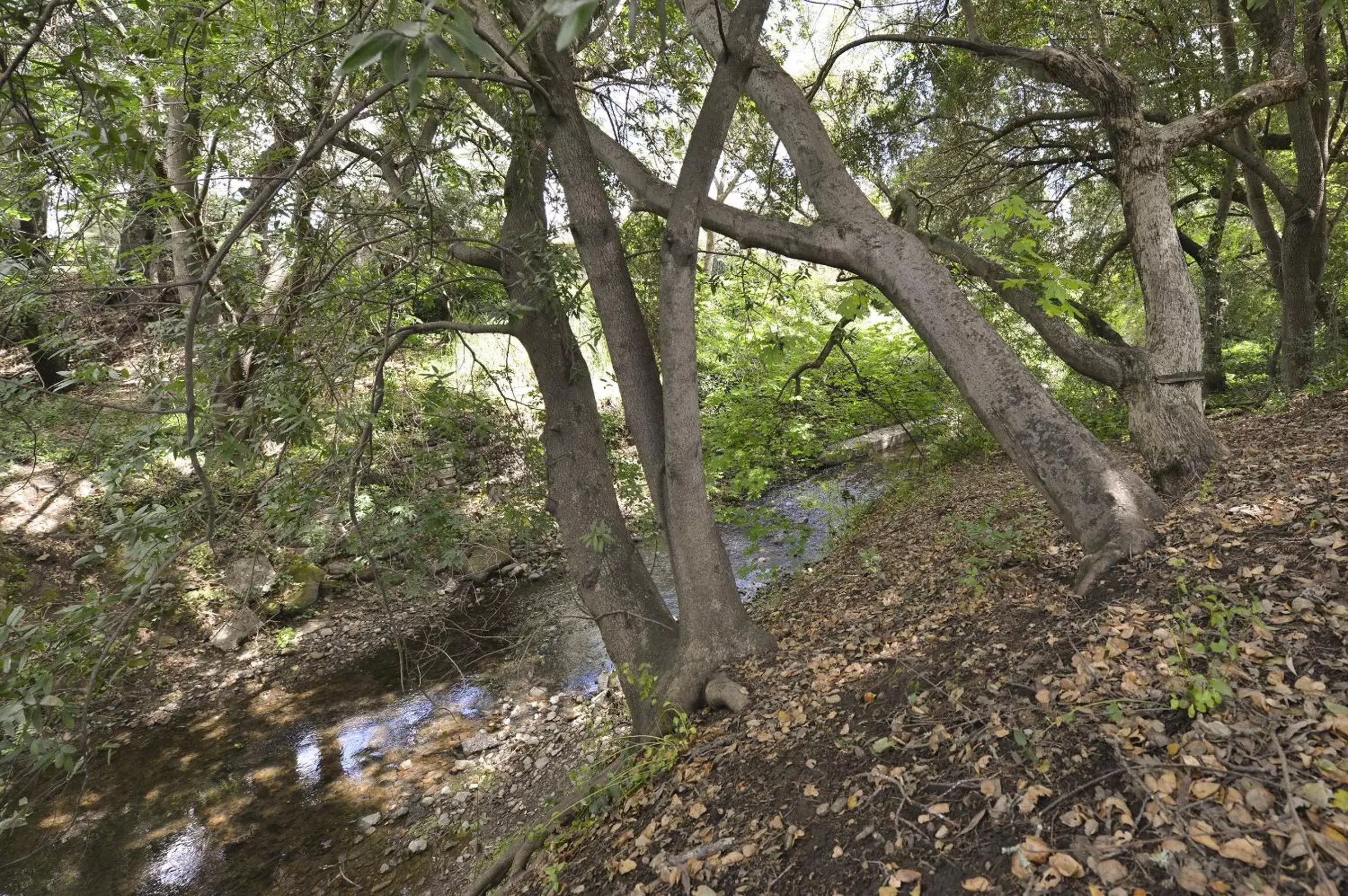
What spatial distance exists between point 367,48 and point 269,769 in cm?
753

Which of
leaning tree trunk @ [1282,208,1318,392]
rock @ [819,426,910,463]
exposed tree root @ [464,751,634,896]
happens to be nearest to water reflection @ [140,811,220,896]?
exposed tree root @ [464,751,634,896]

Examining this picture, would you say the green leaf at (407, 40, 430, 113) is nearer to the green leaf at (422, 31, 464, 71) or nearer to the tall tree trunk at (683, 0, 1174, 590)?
the green leaf at (422, 31, 464, 71)

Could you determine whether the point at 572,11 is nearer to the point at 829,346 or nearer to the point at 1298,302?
the point at 829,346

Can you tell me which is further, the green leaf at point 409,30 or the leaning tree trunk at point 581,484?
the leaning tree trunk at point 581,484

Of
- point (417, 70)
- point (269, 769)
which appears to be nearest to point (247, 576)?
point (269, 769)

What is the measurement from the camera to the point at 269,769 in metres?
6.57

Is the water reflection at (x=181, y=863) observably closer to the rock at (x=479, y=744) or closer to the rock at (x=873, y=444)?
the rock at (x=479, y=744)

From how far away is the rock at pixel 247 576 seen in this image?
9.40 m

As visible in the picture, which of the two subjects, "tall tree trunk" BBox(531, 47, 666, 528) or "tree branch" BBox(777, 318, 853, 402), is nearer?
"tall tree trunk" BBox(531, 47, 666, 528)

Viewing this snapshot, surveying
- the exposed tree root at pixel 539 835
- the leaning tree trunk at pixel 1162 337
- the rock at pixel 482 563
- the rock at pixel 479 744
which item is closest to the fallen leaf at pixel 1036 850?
the exposed tree root at pixel 539 835

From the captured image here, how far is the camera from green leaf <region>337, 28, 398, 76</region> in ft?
3.30

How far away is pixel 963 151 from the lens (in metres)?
8.61

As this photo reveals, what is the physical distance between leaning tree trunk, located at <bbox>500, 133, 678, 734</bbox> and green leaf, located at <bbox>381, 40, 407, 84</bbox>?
11.6 ft

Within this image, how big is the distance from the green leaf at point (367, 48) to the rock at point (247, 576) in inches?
396
